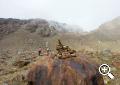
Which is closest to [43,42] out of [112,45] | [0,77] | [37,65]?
[112,45]

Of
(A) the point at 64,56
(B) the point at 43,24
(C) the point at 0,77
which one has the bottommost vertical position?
(C) the point at 0,77

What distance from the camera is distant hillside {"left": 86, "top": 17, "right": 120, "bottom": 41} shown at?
7220cm

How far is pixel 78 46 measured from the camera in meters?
65.9

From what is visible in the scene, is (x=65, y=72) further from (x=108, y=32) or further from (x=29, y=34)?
(x=108, y=32)

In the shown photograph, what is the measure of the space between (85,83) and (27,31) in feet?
241

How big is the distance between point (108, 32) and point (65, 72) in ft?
235

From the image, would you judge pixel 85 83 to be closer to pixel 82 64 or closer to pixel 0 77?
pixel 82 64

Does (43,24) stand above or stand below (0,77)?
above

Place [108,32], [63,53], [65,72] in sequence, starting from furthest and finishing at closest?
[108,32], [63,53], [65,72]

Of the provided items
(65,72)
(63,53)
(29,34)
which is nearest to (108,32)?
(29,34)

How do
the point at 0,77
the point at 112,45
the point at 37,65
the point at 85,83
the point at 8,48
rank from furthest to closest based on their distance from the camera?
the point at 8,48
the point at 112,45
the point at 0,77
the point at 37,65
the point at 85,83

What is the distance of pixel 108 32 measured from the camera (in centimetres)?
7819

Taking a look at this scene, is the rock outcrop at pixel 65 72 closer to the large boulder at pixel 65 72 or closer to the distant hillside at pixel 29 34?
the large boulder at pixel 65 72

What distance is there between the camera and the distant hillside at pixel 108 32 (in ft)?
237
